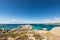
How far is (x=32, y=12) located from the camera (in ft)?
7.07

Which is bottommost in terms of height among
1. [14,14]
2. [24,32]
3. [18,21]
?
[24,32]

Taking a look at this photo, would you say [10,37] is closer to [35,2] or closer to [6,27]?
[6,27]

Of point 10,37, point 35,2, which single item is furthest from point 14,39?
point 35,2

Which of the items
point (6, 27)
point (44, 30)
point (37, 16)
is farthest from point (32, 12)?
point (6, 27)

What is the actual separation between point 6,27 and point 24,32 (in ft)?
1.21

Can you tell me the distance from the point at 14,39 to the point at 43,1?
3.03ft

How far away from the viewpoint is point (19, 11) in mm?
2189

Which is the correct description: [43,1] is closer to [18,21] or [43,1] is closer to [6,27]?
[18,21]

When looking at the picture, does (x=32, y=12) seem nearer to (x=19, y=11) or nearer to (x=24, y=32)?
(x=19, y=11)

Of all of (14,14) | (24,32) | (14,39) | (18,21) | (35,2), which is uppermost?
(35,2)

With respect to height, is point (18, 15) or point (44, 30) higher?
point (18, 15)

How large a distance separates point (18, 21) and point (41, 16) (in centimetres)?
46


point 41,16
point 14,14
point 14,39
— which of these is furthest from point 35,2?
point 14,39

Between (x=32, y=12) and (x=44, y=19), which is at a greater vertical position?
(x=32, y=12)
